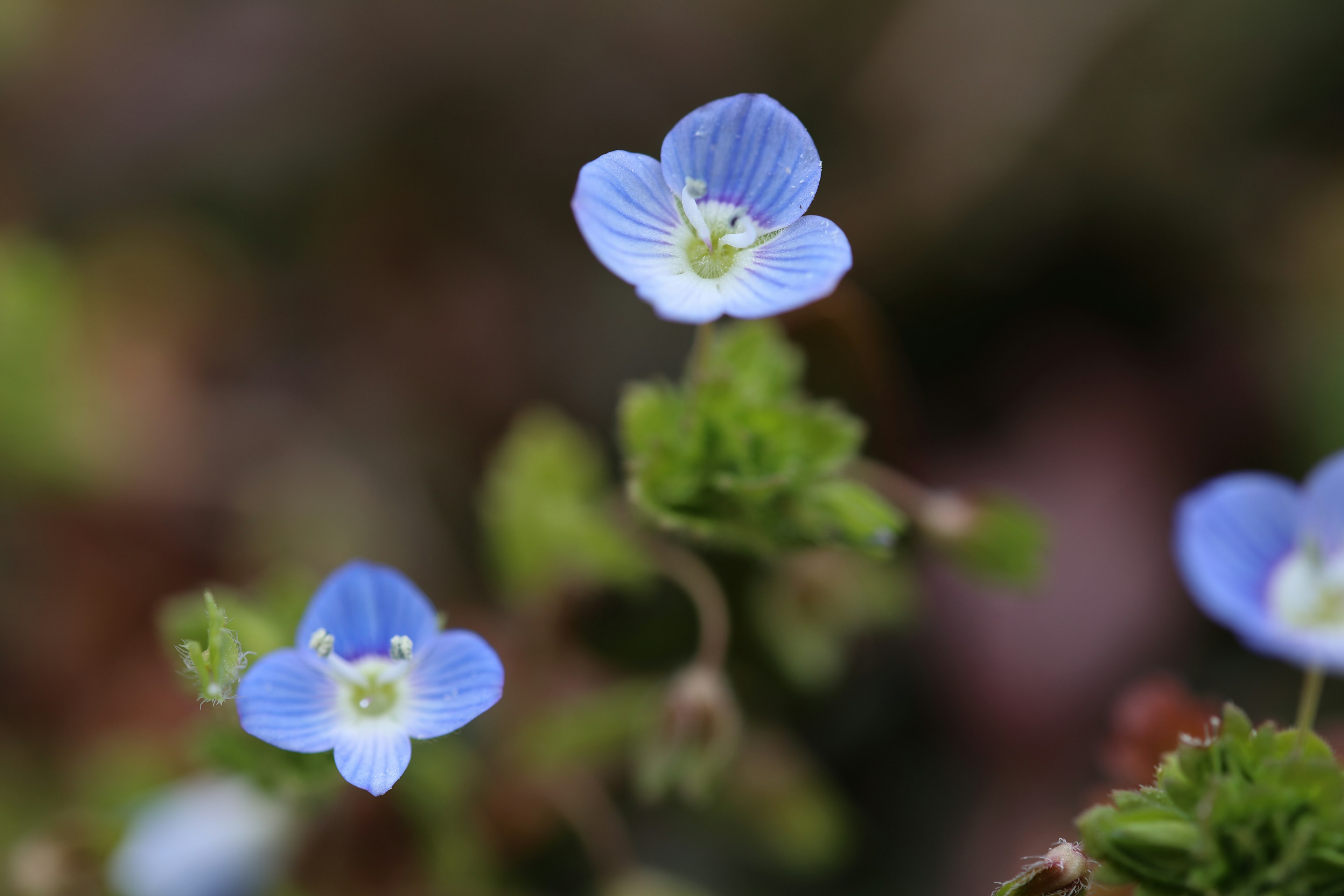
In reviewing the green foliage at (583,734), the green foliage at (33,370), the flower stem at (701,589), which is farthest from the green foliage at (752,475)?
the green foliage at (33,370)

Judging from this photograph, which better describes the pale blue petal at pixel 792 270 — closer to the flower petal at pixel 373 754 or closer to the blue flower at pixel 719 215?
the blue flower at pixel 719 215

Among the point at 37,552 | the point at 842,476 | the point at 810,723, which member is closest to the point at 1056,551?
the point at 810,723

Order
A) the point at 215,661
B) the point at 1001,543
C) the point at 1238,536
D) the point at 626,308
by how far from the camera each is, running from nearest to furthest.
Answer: the point at 215,661
the point at 1238,536
the point at 1001,543
the point at 626,308

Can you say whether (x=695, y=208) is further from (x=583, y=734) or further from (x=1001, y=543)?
(x=583, y=734)

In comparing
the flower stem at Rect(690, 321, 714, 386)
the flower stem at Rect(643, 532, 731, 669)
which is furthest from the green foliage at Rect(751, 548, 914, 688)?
the flower stem at Rect(690, 321, 714, 386)

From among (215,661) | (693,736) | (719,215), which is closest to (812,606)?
(693,736)

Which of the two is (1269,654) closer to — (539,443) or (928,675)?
(928,675)
